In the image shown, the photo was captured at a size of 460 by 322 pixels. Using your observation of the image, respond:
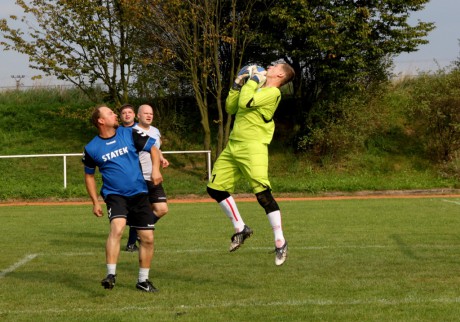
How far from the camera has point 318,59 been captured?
100 feet

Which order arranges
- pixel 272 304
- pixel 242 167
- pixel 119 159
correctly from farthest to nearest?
1. pixel 242 167
2. pixel 119 159
3. pixel 272 304

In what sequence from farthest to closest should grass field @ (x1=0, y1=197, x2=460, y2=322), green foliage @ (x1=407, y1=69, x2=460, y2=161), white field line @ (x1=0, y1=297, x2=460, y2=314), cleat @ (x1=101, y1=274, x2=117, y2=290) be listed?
green foliage @ (x1=407, y1=69, x2=460, y2=161) → cleat @ (x1=101, y1=274, x2=117, y2=290) → white field line @ (x1=0, y1=297, x2=460, y2=314) → grass field @ (x1=0, y1=197, x2=460, y2=322)

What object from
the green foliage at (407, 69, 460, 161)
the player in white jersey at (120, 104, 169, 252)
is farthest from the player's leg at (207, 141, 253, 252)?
the green foliage at (407, 69, 460, 161)

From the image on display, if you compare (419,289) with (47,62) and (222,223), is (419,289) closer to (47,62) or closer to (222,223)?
(222,223)

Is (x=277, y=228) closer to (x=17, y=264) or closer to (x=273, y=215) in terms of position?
(x=273, y=215)

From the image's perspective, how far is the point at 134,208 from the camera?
7.89 meters

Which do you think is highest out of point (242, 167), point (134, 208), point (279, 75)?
point (279, 75)

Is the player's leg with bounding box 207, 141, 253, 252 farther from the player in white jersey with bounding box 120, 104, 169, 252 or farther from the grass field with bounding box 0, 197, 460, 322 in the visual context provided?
the player in white jersey with bounding box 120, 104, 169, 252

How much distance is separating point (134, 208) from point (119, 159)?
1.81 feet

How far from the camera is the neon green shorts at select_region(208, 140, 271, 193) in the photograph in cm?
820

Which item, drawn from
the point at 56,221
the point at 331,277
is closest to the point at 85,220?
the point at 56,221

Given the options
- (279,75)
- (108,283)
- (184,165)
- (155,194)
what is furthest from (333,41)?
(108,283)

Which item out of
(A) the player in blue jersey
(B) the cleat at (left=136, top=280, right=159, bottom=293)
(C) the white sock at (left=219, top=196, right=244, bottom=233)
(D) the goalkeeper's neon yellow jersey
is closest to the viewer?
(A) the player in blue jersey

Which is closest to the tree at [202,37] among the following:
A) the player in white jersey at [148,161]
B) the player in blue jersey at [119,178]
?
the player in white jersey at [148,161]
